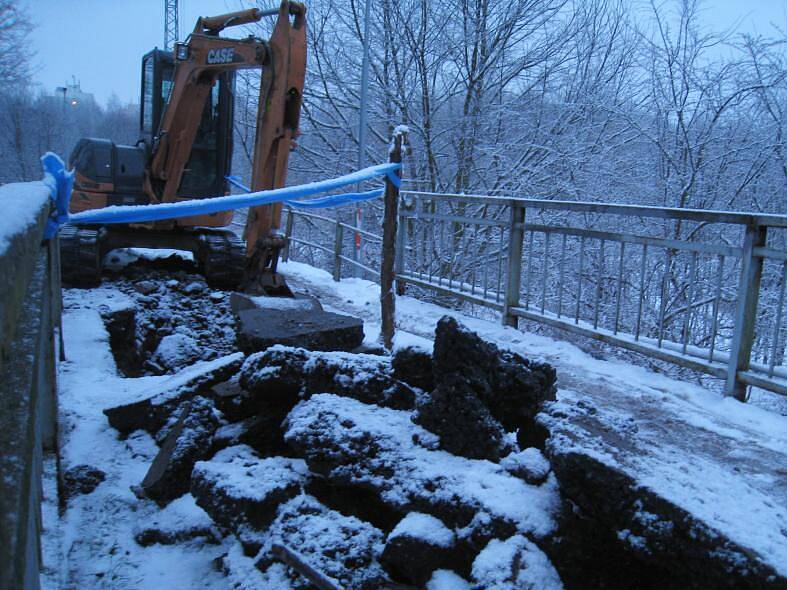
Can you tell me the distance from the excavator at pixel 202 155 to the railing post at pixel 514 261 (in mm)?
2969

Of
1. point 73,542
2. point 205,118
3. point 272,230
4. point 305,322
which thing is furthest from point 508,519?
point 205,118

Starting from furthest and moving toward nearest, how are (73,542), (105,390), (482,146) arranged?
(482,146)
(105,390)
(73,542)

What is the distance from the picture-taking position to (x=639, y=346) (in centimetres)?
532

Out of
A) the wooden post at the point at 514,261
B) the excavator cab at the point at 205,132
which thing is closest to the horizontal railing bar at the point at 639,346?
the wooden post at the point at 514,261

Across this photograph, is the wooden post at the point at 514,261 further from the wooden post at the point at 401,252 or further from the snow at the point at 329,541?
the snow at the point at 329,541

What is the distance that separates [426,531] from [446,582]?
0.21m

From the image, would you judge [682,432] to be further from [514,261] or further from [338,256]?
[338,256]

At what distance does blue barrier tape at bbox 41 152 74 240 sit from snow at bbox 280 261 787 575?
8.66 ft

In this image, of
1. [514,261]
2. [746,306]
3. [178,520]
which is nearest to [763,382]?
[746,306]

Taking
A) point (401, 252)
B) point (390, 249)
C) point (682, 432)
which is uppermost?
point (390, 249)

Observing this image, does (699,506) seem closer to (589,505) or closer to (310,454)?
(589,505)

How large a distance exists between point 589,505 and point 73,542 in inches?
91.0

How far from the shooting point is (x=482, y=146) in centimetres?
1501

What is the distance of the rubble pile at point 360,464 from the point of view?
8.41 ft
